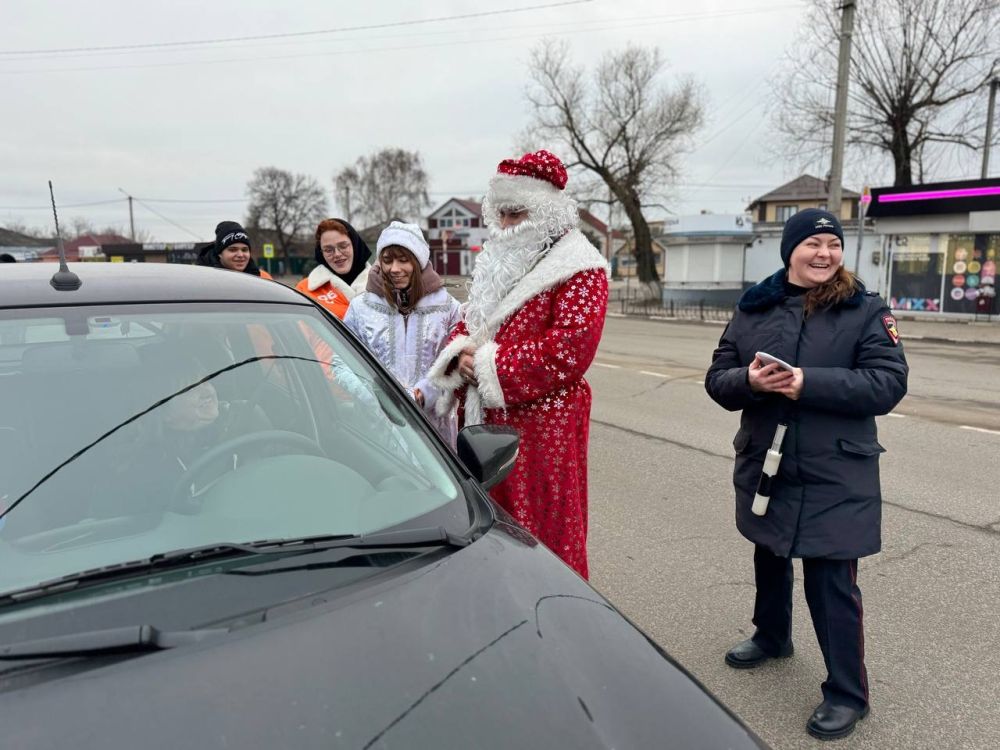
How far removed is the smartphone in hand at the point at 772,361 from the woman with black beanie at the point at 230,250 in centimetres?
364

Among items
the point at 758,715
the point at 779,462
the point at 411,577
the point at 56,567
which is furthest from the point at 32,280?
the point at 758,715

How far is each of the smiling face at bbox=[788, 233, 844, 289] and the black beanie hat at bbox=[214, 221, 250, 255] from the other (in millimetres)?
3907

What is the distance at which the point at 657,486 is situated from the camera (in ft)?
17.3

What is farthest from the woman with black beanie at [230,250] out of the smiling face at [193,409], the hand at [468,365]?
the smiling face at [193,409]

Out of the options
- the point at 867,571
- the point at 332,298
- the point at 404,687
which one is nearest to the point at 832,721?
the point at 867,571

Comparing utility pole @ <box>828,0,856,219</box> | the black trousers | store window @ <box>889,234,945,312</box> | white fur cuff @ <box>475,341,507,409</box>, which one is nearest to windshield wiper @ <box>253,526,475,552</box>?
white fur cuff @ <box>475,341,507,409</box>

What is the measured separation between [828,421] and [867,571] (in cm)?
171

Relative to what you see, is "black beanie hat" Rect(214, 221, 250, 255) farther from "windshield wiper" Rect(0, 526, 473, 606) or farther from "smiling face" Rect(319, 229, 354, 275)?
"windshield wiper" Rect(0, 526, 473, 606)

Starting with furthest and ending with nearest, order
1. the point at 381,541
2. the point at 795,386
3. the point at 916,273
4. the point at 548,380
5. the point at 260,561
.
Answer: the point at 916,273
the point at 548,380
the point at 795,386
the point at 381,541
the point at 260,561

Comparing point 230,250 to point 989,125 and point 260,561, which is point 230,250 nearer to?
Result: point 260,561

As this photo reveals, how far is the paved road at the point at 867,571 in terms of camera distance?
265 centimetres

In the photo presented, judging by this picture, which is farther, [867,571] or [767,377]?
[867,571]

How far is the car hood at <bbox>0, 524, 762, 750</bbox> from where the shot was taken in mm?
1104

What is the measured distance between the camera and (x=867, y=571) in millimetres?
3752
